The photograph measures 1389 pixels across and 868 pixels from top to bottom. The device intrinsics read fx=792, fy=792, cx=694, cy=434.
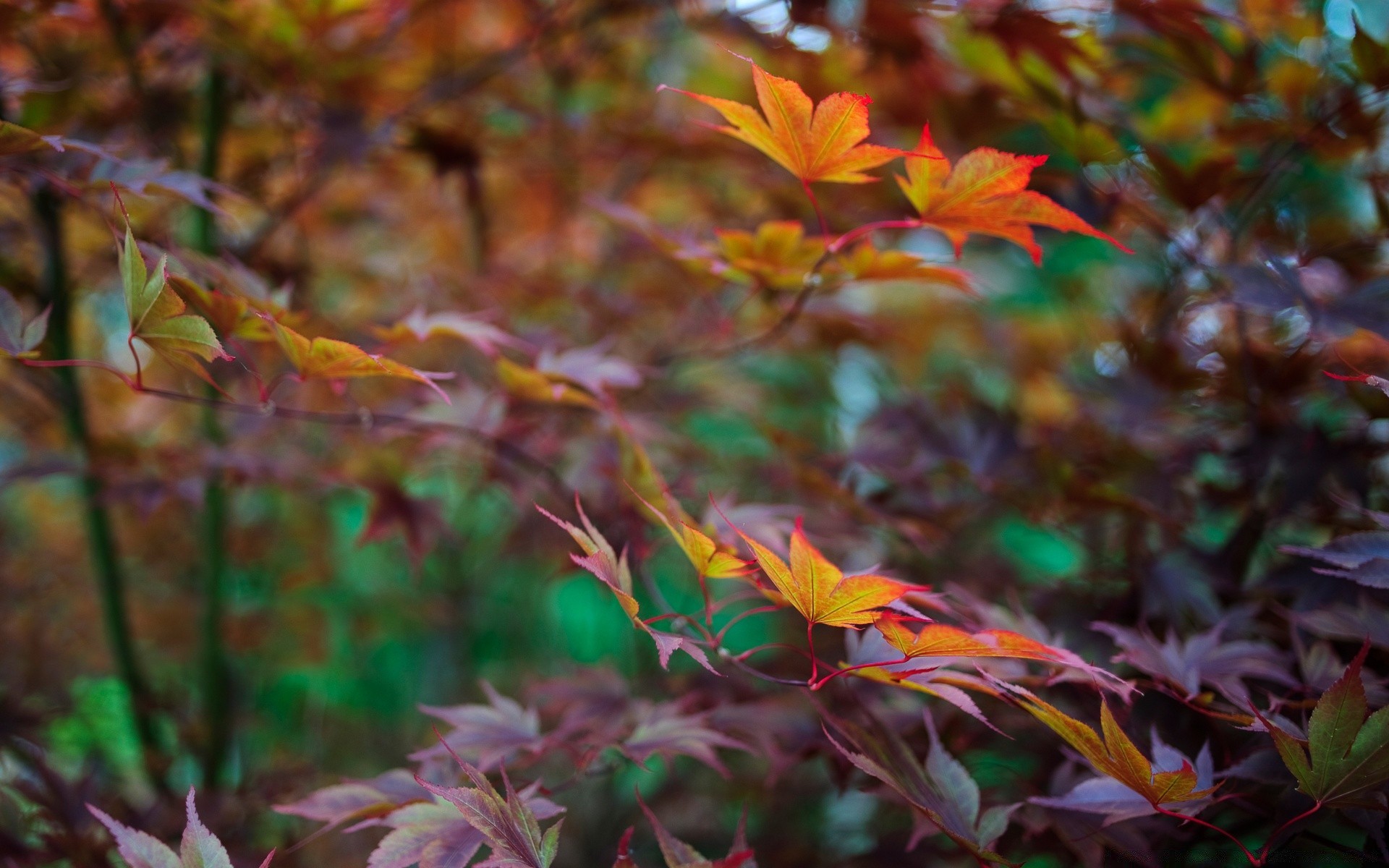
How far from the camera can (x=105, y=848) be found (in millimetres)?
752

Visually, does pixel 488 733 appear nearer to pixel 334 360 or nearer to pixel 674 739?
pixel 674 739

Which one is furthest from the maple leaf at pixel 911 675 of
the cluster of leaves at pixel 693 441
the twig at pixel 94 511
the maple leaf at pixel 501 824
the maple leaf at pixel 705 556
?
the twig at pixel 94 511

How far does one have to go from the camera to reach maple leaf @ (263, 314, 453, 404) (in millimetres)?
583

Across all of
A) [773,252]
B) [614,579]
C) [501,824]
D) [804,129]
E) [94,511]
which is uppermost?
[804,129]

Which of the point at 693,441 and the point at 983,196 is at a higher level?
the point at 983,196

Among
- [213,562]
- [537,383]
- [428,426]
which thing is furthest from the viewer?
[213,562]

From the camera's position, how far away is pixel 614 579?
56 centimetres

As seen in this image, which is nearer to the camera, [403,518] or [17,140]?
[17,140]

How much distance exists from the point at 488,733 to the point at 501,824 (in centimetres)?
16

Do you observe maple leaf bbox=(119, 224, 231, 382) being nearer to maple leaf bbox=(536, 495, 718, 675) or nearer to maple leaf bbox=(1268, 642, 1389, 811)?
maple leaf bbox=(536, 495, 718, 675)

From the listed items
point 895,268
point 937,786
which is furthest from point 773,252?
point 937,786

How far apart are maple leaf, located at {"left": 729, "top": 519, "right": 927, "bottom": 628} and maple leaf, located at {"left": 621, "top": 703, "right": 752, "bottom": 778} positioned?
15 centimetres

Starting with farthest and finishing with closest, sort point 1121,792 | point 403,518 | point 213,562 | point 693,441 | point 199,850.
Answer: point 693,441 → point 213,562 → point 403,518 → point 1121,792 → point 199,850

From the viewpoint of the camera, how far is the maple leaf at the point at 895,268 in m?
0.72
